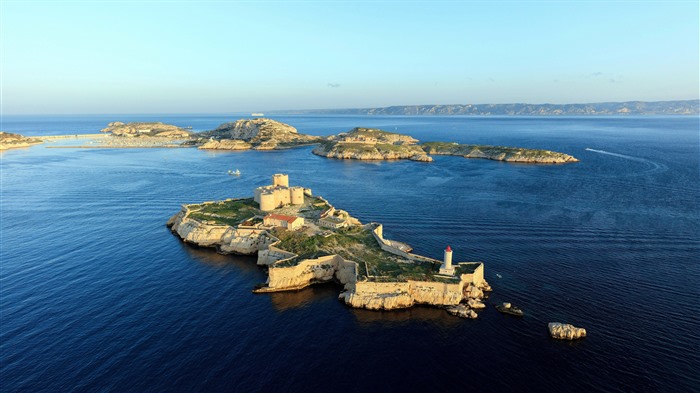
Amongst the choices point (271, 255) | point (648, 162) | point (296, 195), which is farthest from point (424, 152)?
point (271, 255)

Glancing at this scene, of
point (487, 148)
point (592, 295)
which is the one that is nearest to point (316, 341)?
point (592, 295)

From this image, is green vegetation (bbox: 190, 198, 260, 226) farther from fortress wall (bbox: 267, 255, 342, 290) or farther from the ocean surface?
fortress wall (bbox: 267, 255, 342, 290)

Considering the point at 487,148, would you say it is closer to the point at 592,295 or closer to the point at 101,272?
the point at 592,295

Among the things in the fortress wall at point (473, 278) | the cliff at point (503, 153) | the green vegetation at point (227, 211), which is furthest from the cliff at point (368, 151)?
the fortress wall at point (473, 278)

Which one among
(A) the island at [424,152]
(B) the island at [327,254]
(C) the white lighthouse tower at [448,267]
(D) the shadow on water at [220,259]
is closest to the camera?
(B) the island at [327,254]

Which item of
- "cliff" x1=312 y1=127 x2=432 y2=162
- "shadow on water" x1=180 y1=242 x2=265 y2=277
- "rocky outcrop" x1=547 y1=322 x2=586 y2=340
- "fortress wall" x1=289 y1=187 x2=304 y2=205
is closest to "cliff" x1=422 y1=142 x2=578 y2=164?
"cliff" x1=312 y1=127 x2=432 y2=162

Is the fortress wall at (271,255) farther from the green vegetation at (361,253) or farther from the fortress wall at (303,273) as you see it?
the fortress wall at (303,273)
